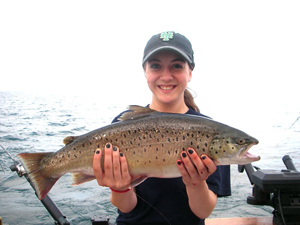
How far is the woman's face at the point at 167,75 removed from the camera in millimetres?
3242

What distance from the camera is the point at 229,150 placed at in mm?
2828

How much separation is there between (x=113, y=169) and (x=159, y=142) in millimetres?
591

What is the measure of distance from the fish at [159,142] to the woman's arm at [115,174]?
2.8 inches

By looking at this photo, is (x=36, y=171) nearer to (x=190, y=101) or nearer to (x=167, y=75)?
(x=167, y=75)

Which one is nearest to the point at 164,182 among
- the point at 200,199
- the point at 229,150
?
the point at 200,199

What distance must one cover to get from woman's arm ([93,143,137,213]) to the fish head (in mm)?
979

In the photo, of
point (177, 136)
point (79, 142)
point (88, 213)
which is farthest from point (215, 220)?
point (88, 213)

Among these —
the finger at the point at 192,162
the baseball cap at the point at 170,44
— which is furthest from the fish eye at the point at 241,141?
the baseball cap at the point at 170,44

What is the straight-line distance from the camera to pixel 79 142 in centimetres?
312

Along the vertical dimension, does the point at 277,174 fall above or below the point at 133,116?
below

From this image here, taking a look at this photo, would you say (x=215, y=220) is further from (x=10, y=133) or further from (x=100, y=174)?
(x=10, y=133)

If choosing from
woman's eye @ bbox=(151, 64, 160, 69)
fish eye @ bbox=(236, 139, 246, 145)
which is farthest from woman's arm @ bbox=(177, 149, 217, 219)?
woman's eye @ bbox=(151, 64, 160, 69)

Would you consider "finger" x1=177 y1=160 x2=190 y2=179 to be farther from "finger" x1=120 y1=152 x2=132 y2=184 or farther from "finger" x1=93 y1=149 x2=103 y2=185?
"finger" x1=93 y1=149 x2=103 y2=185

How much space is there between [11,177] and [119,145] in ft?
29.5
